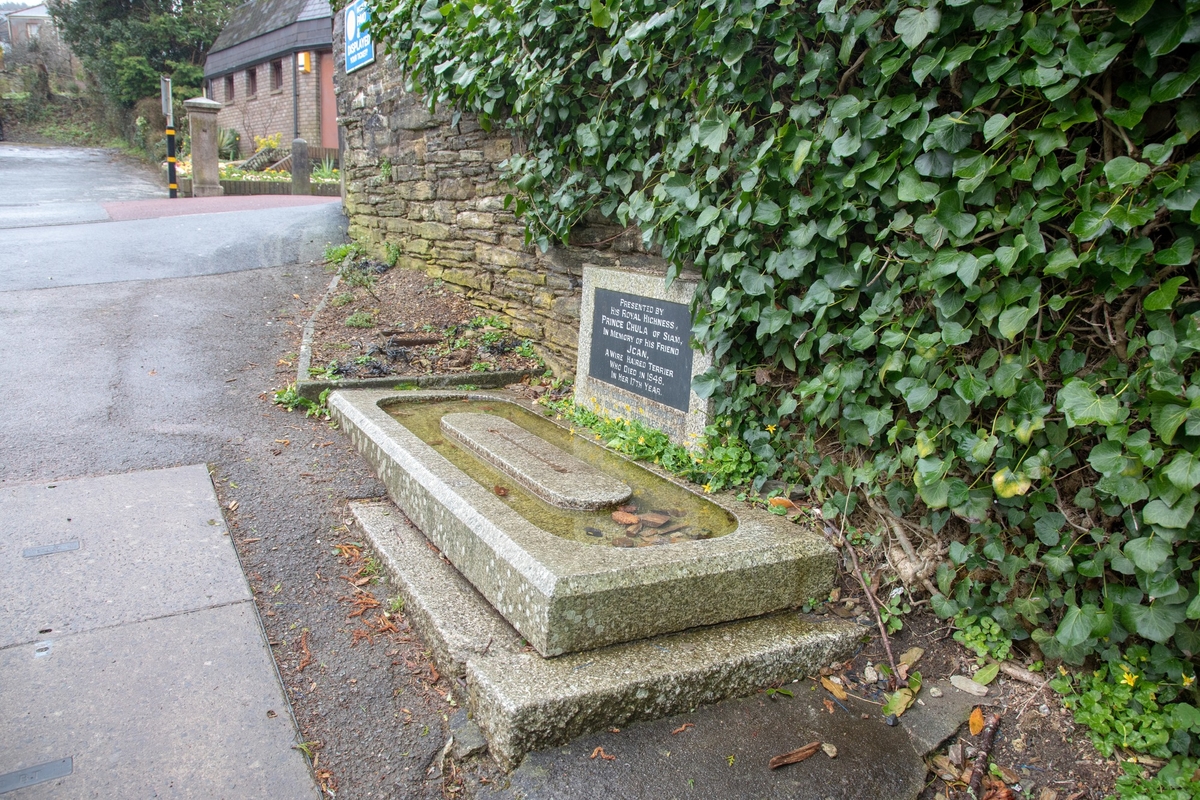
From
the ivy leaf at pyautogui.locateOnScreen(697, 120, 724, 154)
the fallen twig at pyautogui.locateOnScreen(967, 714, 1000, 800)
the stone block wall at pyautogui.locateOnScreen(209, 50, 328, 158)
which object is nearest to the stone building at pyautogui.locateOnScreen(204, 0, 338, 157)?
the stone block wall at pyautogui.locateOnScreen(209, 50, 328, 158)

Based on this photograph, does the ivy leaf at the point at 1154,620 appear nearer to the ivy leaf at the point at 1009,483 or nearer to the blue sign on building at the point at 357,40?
the ivy leaf at the point at 1009,483

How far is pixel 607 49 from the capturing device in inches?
167

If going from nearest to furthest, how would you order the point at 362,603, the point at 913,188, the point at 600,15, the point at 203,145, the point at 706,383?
the point at 913,188, the point at 362,603, the point at 706,383, the point at 600,15, the point at 203,145

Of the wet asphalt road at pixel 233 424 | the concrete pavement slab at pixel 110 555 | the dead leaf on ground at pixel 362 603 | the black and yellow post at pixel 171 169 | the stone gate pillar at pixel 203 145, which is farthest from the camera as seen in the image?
the black and yellow post at pixel 171 169

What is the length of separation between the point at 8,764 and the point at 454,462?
1975mm

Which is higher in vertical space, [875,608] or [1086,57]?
[1086,57]

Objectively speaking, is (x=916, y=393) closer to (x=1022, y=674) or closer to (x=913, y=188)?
(x=913, y=188)

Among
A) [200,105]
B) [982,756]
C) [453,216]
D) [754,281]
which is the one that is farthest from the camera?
[200,105]

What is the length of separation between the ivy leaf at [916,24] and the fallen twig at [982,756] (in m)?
2.22

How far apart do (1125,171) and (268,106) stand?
30605mm

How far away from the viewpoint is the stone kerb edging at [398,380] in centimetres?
499

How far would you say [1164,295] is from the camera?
6.93 feet

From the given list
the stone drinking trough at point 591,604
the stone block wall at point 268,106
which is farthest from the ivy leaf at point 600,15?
the stone block wall at point 268,106

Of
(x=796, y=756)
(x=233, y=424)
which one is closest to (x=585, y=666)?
(x=796, y=756)
